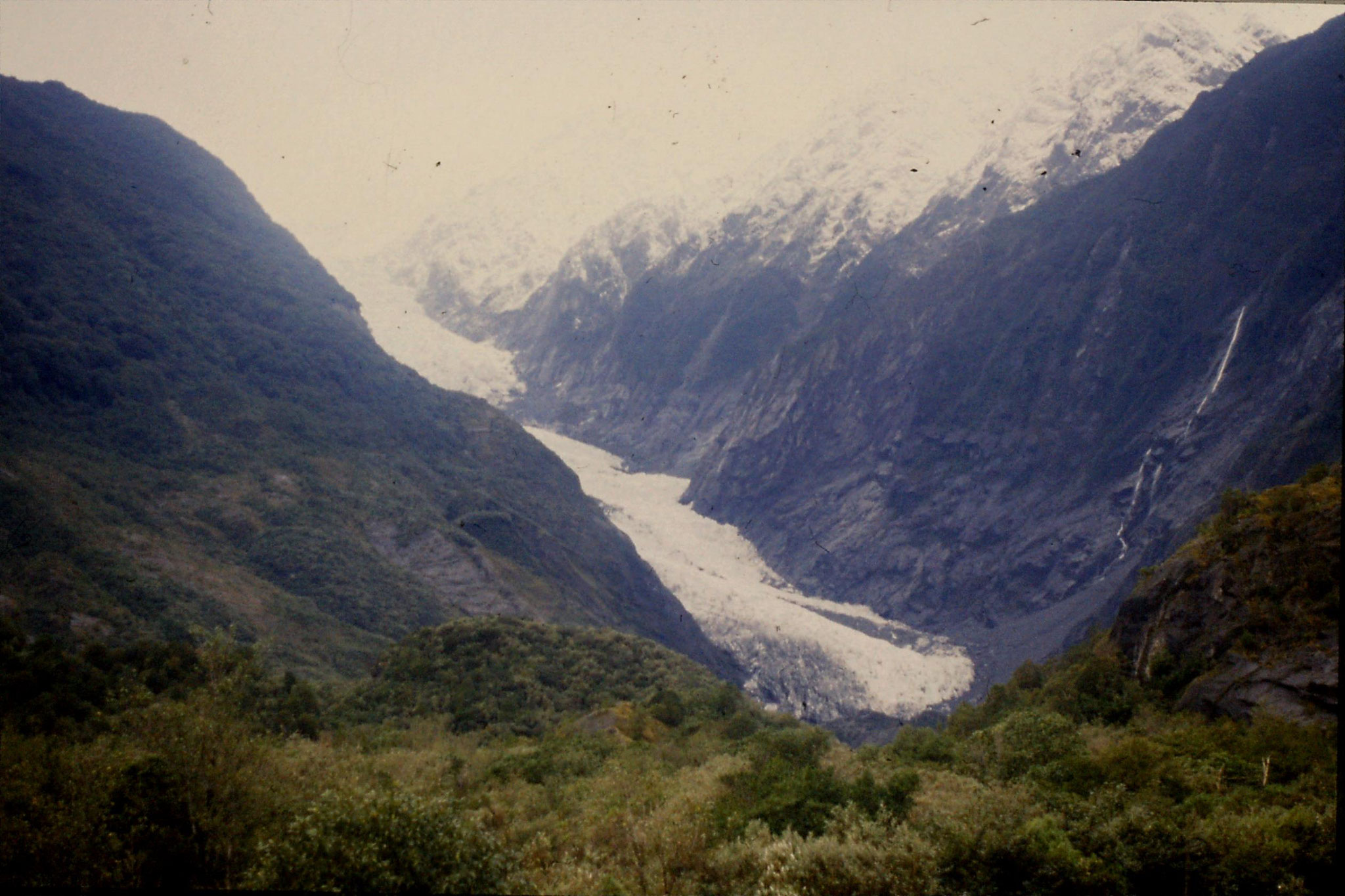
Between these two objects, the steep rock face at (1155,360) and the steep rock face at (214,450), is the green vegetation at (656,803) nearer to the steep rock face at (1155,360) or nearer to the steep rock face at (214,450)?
A: the steep rock face at (214,450)

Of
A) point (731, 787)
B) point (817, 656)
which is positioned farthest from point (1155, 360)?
point (731, 787)

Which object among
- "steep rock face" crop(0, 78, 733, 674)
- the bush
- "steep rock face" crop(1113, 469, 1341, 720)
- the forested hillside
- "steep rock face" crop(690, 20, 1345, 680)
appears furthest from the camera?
"steep rock face" crop(690, 20, 1345, 680)

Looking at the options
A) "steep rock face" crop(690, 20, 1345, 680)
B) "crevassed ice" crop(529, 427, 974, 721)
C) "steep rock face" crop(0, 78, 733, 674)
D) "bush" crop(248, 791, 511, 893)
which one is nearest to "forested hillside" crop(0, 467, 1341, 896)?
"bush" crop(248, 791, 511, 893)

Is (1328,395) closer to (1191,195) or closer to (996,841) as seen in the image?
(1191,195)

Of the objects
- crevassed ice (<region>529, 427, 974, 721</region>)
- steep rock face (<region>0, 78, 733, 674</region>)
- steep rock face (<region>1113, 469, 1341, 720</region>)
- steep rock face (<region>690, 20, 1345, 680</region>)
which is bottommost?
crevassed ice (<region>529, 427, 974, 721</region>)

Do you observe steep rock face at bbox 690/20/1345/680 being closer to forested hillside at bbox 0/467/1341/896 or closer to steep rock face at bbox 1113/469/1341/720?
steep rock face at bbox 1113/469/1341/720

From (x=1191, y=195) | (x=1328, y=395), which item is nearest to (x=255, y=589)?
(x=1328, y=395)
